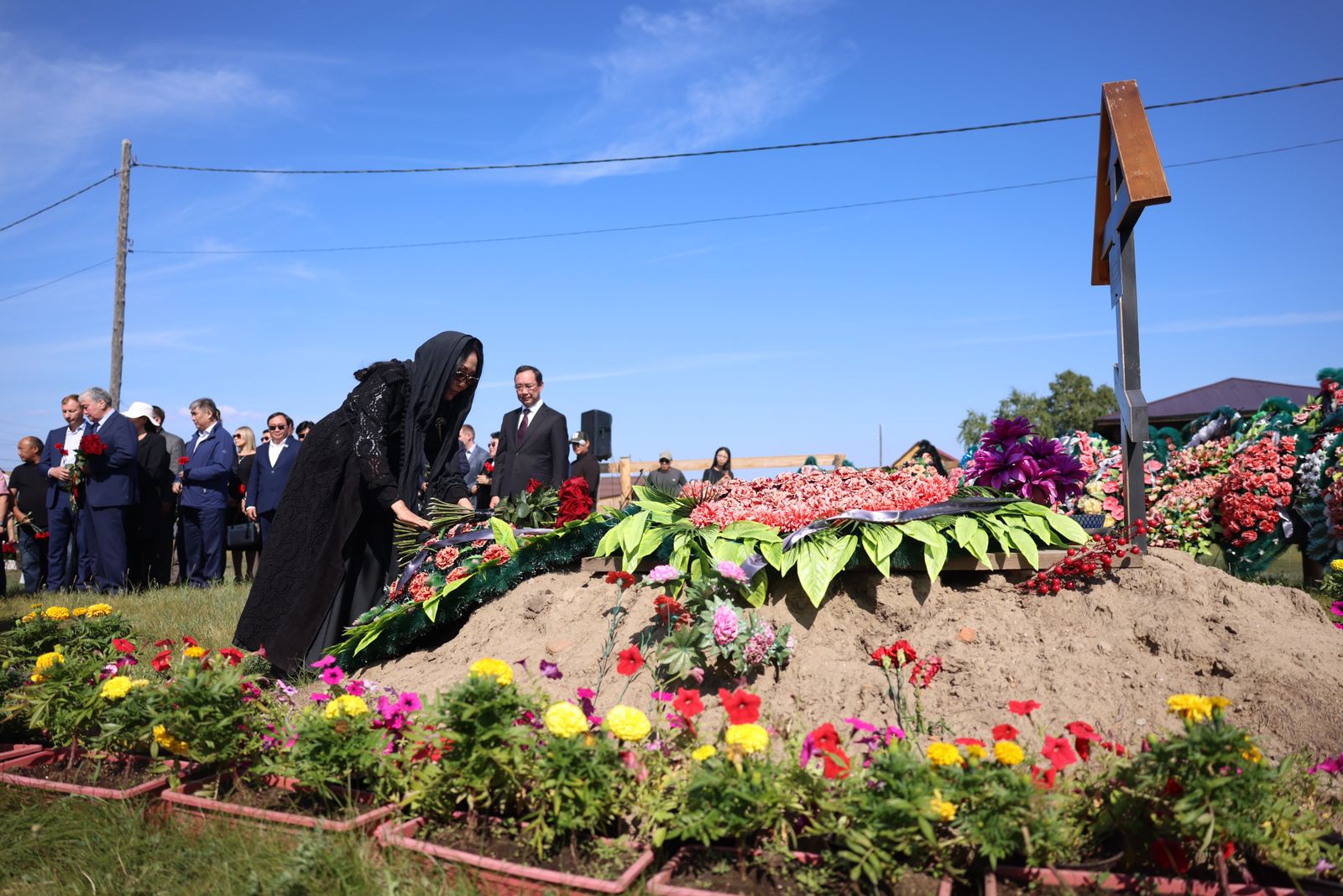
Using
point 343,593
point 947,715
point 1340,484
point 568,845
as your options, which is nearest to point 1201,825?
point 947,715

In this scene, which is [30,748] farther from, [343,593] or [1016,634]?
[1016,634]

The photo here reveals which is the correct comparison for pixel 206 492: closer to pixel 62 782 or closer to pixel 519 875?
pixel 62 782

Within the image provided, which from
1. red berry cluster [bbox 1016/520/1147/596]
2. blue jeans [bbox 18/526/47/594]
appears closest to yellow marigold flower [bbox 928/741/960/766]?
red berry cluster [bbox 1016/520/1147/596]

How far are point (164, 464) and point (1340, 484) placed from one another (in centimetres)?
1104

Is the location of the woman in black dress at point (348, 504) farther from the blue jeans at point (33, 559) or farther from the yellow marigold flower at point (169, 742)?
the blue jeans at point (33, 559)

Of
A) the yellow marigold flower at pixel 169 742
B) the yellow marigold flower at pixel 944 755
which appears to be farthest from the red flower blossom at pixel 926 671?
the yellow marigold flower at pixel 169 742

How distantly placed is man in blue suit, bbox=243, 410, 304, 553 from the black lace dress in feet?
15.2

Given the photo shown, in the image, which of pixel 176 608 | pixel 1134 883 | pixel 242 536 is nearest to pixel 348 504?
pixel 176 608

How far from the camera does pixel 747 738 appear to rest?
8.05ft

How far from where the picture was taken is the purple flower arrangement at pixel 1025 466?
15.6 ft

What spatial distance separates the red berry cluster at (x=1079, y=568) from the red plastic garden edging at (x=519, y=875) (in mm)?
2159

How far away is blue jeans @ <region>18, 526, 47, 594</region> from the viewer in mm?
11484

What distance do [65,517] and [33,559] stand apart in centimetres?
131

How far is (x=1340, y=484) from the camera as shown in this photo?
22.1ft
